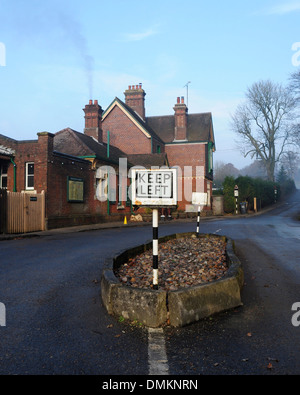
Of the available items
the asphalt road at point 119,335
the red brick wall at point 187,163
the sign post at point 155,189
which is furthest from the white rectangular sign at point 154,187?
the red brick wall at point 187,163

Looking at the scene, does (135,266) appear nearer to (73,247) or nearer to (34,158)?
(73,247)

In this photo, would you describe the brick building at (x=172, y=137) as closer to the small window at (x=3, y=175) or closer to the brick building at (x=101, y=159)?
the brick building at (x=101, y=159)

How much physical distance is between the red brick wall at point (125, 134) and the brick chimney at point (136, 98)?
13.0 feet

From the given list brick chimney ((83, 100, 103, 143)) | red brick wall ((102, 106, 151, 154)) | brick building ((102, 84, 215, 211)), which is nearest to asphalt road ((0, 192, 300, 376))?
brick chimney ((83, 100, 103, 143))

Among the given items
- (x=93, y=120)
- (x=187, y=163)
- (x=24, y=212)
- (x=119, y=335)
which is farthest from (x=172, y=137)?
(x=119, y=335)

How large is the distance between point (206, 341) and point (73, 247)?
7.69m

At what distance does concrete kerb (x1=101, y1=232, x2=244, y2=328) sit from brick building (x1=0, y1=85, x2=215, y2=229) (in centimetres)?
604

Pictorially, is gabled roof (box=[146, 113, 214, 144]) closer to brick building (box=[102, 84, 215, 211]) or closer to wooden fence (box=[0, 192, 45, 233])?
brick building (box=[102, 84, 215, 211])

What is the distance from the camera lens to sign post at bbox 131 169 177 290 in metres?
4.39

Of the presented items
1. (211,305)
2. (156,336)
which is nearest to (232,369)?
(156,336)

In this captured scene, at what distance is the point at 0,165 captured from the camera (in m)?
18.2

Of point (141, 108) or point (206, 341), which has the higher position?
A: point (141, 108)

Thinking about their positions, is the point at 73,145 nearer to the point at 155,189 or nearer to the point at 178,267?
the point at 178,267

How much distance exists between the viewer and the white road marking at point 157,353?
2.81 metres
